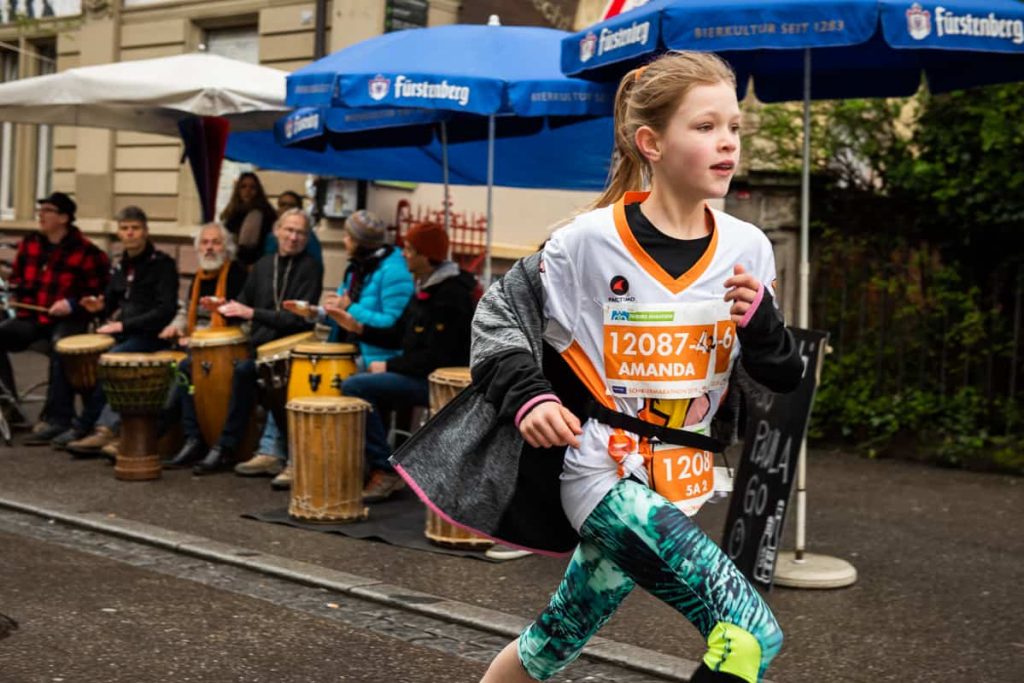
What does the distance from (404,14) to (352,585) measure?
38.8 feet

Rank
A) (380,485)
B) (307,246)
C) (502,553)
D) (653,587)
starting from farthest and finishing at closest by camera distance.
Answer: (307,246) < (380,485) < (502,553) < (653,587)

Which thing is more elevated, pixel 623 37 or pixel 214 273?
pixel 623 37

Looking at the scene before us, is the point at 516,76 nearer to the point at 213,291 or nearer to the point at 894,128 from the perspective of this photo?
the point at 213,291

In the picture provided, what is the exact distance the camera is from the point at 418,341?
834cm

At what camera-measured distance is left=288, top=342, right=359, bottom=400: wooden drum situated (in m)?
8.71

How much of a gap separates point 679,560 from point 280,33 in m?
16.1

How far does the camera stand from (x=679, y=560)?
2.99 meters

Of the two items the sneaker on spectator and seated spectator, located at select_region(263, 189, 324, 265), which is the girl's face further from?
seated spectator, located at select_region(263, 189, 324, 265)

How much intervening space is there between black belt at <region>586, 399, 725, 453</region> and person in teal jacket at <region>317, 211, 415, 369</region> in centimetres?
571

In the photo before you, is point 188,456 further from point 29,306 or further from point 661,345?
point 661,345

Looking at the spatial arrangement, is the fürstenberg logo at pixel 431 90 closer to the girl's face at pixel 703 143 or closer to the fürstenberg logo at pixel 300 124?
the fürstenberg logo at pixel 300 124

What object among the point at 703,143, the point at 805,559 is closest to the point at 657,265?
the point at 703,143

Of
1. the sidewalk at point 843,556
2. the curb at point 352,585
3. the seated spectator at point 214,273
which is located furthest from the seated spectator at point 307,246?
the curb at point 352,585

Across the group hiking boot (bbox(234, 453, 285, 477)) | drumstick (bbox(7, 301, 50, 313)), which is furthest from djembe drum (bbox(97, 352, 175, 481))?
drumstick (bbox(7, 301, 50, 313))
